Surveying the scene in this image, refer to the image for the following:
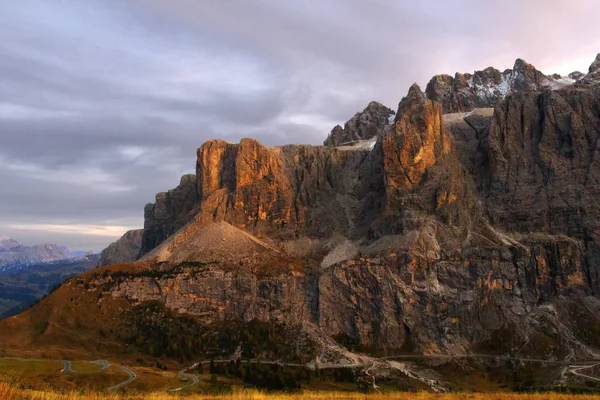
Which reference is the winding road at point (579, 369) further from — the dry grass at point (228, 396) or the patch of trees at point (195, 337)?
the dry grass at point (228, 396)

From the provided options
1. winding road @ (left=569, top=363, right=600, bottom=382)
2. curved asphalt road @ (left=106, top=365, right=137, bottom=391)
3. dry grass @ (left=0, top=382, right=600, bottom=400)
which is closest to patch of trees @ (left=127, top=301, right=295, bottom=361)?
curved asphalt road @ (left=106, top=365, right=137, bottom=391)

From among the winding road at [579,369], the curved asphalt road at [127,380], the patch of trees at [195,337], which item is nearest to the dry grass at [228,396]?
the curved asphalt road at [127,380]

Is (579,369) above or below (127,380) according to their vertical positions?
below

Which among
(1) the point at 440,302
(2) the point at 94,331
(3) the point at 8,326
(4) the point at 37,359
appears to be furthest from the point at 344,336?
(3) the point at 8,326

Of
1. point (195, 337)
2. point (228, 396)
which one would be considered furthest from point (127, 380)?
point (228, 396)

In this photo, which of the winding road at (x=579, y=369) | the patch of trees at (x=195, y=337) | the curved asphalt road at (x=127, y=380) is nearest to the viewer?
the curved asphalt road at (x=127, y=380)

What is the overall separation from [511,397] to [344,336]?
5689 inches

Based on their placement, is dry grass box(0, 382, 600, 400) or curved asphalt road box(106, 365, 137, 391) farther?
curved asphalt road box(106, 365, 137, 391)

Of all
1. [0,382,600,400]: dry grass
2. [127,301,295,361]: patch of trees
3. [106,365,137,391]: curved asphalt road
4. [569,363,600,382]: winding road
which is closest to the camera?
[0,382,600,400]: dry grass

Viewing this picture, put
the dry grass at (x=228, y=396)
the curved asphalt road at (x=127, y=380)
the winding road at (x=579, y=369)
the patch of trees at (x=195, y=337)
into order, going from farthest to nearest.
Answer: the patch of trees at (x=195, y=337) < the winding road at (x=579, y=369) < the curved asphalt road at (x=127, y=380) < the dry grass at (x=228, y=396)

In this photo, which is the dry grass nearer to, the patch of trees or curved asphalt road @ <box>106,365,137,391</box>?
curved asphalt road @ <box>106,365,137,391</box>

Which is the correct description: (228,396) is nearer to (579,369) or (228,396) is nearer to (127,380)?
(127,380)

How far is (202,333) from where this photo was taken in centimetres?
17638

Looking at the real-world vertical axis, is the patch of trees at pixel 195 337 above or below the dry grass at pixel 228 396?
below
